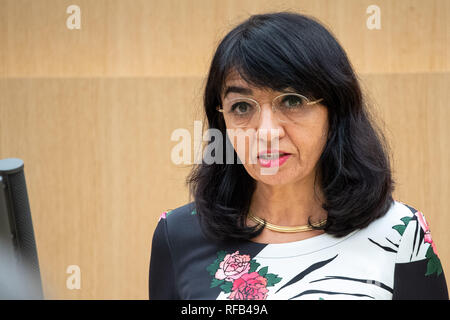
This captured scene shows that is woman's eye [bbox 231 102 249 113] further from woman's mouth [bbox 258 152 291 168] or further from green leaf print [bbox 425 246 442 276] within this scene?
green leaf print [bbox 425 246 442 276]

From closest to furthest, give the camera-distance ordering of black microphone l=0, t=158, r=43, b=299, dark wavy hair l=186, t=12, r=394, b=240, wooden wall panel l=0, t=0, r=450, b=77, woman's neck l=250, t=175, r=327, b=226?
black microphone l=0, t=158, r=43, b=299
dark wavy hair l=186, t=12, r=394, b=240
woman's neck l=250, t=175, r=327, b=226
wooden wall panel l=0, t=0, r=450, b=77

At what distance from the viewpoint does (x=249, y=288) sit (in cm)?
79

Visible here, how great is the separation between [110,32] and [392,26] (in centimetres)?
113

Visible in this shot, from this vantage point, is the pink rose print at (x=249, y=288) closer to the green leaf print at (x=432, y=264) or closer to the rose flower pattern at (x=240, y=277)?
the rose flower pattern at (x=240, y=277)

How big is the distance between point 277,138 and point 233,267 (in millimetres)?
218

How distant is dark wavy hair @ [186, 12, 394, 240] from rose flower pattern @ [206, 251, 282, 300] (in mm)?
41

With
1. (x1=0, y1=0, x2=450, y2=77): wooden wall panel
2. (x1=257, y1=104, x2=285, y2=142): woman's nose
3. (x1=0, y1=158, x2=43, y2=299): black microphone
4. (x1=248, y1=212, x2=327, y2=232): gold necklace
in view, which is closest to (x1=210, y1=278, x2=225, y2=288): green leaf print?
(x1=248, y1=212, x2=327, y2=232): gold necklace

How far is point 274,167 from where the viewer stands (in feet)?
2.53

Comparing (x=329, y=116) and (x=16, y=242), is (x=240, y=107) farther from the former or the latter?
(x=16, y=242)

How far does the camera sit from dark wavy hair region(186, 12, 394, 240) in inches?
29.4

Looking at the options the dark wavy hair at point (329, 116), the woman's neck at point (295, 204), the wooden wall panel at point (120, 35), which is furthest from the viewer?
the wooden wall panel at point (120, 35)

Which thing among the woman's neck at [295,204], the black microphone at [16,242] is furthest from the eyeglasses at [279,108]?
the black microphone at [16,242]

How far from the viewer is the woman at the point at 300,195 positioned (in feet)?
2.47

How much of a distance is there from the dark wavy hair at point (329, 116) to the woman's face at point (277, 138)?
19 millimetres
